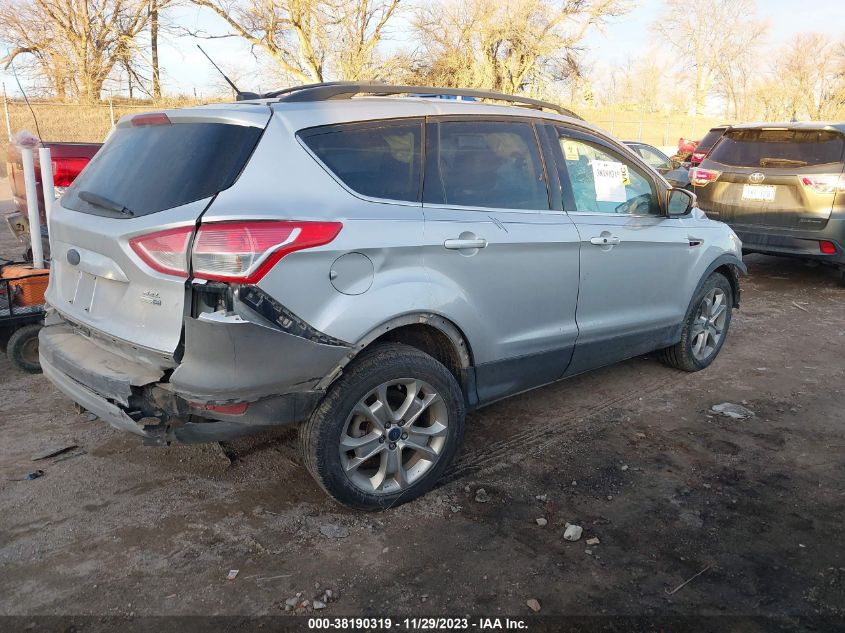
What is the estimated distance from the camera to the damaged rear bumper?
101 inches

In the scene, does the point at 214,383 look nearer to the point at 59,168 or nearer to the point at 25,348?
the point at 25,348

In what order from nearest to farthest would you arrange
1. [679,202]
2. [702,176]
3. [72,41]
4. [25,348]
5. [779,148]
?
[679,202], [25,348], [779,148], [702,176], [72,41]

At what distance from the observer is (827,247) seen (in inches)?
287

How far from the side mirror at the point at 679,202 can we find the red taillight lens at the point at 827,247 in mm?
3678

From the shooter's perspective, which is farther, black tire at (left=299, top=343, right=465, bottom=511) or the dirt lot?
black tire at (left=299, top=343, right=465, bottom=511)

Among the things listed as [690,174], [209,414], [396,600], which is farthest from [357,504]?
[690,174]

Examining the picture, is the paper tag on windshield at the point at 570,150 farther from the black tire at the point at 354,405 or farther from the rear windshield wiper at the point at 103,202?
the rear windshield wiper at the point at 103,202

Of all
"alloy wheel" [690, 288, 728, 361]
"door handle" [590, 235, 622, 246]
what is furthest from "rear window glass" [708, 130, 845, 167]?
"door handle" [590, 235, 622, 246]

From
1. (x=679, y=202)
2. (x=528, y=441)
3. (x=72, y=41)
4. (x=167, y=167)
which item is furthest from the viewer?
(x=72, y=41)

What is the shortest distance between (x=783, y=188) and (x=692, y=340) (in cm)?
355

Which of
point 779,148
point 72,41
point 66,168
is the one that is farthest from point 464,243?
point 72,41

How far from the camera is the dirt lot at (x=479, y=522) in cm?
260

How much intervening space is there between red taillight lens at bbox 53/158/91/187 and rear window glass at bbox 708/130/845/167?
698 cm

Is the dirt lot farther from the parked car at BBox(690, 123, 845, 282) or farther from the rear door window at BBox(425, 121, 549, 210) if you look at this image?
the parked car at BBox(690, 123, 845, 282)
